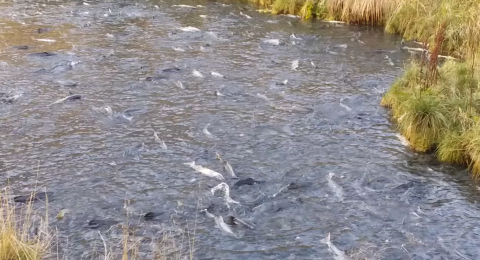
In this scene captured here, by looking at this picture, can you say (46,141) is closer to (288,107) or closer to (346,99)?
(288,107)

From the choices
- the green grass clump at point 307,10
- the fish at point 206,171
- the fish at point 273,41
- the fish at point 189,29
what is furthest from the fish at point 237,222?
the green grass clump at point 307,10

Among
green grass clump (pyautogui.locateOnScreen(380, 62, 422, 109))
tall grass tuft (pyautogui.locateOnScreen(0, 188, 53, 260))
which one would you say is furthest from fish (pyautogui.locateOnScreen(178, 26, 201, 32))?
tall grass tuft (pyautogui.locateOnScreen(0, 188, 53, 260))

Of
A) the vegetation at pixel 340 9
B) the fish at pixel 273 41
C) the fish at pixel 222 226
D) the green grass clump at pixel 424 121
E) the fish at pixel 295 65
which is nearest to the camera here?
the fish at pixel 222 226

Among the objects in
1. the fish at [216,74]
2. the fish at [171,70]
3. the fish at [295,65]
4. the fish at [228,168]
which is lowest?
the fish at [228,168]

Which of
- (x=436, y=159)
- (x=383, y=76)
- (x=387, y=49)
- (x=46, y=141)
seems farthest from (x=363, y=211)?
(x=387, y=49)

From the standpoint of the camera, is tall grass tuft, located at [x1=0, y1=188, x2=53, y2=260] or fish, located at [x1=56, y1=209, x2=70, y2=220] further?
fish, located at [x1=56, y1=209, x2=70, y2=220]

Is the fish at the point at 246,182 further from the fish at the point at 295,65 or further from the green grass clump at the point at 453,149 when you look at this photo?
the fish at the point at 295,65

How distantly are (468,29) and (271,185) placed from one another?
6.78m

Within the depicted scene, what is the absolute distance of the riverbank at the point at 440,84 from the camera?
8.46 meters

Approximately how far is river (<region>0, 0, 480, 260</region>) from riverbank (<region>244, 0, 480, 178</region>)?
28cm

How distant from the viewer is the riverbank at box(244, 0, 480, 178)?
8.46 meters

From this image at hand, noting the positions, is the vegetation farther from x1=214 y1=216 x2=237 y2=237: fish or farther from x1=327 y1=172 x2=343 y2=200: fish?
x1=214 y1=216 x2=237 y2=237: fish

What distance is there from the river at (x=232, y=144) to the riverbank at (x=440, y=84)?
279 millimetres

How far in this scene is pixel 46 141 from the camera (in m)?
8.89
